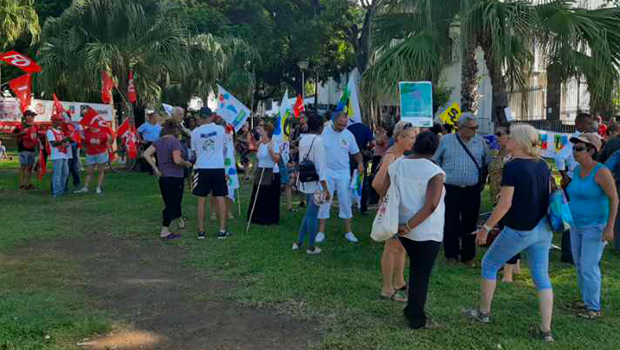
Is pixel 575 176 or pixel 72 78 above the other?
pixel 72 78

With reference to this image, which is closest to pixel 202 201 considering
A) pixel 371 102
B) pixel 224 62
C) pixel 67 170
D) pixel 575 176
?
pixel 371 102

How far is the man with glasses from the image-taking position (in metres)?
6.16

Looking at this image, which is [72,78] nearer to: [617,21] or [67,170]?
[67,170]

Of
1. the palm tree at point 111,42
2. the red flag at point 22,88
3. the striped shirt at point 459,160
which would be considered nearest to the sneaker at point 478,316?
the striped shirt at point 459,160

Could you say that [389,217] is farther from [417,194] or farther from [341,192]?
[341,192]

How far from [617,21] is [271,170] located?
5563mm

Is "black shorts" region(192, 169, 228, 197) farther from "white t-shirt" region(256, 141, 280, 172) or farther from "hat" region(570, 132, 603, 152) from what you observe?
"hat" region(570, 132, 603, 152)

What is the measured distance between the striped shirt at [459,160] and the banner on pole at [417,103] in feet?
3.98

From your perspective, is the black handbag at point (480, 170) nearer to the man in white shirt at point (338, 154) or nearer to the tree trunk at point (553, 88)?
the man in white shirt at point (338, 154)

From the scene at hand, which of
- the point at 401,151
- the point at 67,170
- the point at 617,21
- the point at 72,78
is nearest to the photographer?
the point at 401,151

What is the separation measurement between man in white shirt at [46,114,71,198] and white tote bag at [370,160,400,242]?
29.6 ft

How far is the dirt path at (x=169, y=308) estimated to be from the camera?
423 cm

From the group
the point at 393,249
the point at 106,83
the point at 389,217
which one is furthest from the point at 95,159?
the point at 389,217

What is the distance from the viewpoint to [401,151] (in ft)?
16.0
